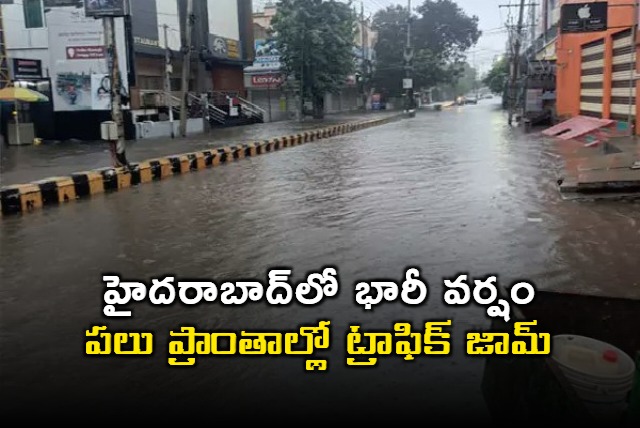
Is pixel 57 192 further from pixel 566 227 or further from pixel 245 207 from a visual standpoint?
pixel 566 227

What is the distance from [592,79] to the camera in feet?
75.3

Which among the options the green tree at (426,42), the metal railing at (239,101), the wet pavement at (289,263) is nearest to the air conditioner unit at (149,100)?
the metal railing at (239,101)

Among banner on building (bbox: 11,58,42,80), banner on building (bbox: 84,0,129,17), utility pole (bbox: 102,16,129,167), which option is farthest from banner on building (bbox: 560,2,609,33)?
banner on building (bbox: 11,58,42,80)

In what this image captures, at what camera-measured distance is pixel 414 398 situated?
3.46 metres

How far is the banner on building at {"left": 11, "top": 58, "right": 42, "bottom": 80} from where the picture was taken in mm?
24812

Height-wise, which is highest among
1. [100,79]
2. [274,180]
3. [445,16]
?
[445,16]

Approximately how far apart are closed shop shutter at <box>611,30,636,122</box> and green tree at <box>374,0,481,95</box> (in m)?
45.2

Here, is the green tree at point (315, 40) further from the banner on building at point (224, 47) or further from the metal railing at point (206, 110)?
the metal railing at point (206, 110)

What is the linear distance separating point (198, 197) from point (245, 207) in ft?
5.12

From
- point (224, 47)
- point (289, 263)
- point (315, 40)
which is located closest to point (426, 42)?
point (315, 40)

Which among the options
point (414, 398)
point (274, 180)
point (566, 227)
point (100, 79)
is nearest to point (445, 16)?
point (100, 79)

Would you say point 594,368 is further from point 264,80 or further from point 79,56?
point 264,80

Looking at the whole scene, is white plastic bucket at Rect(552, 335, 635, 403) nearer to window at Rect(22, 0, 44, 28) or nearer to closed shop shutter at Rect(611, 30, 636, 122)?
closed shop shutter at Rect(611, 30, 636, 122)

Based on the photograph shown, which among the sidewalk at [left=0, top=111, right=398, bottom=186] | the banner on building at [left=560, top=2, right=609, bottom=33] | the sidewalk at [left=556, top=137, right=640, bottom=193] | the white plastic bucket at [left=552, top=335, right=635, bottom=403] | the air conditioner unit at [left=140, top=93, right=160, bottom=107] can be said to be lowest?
the sidewalk at [left=0, top=111, right=398, bottom=186]
